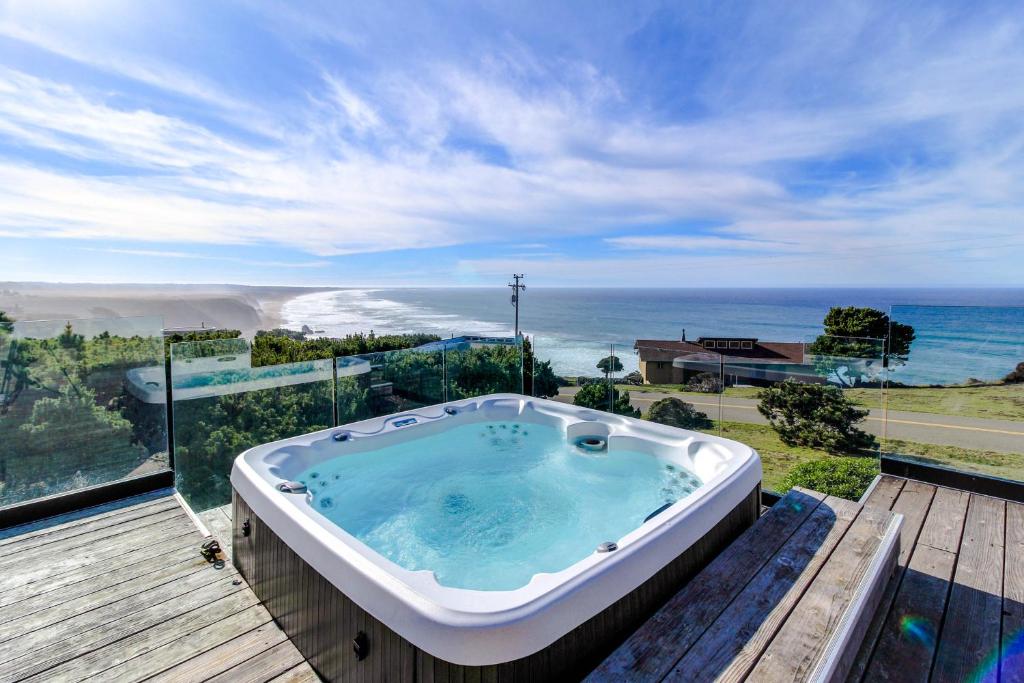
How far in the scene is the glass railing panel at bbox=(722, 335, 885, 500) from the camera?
3.73 metres

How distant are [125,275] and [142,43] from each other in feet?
69.7

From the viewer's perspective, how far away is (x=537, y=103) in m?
5.57

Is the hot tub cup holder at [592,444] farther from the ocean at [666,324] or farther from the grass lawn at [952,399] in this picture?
the grass lawn at [952,399]

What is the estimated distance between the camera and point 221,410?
338 cm

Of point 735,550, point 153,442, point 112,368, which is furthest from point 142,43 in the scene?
point 735,550

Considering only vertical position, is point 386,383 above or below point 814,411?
above

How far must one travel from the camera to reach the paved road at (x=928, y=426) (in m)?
3.73

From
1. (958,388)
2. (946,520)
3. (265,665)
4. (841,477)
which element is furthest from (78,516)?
(958,388)

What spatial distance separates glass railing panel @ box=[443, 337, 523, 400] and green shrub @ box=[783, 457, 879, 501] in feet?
8.48

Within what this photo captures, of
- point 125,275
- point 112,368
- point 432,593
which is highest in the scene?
point 125,275

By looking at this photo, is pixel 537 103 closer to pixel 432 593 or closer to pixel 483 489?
pixel 483 489

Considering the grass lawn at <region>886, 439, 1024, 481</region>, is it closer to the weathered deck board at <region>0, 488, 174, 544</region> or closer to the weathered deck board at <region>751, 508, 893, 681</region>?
the weathered deck board at <region>751, 508, 893, 681</region>

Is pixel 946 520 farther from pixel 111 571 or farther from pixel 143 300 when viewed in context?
pixel 143 300

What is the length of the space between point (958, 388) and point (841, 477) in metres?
1.86
